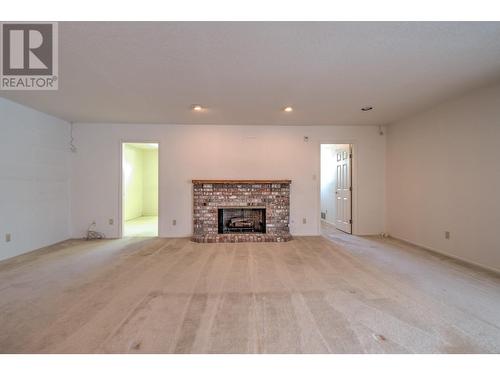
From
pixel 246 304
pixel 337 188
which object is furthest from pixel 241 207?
pixel 246 304

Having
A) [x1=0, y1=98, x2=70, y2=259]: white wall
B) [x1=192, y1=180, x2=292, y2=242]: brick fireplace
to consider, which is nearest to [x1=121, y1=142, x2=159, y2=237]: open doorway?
[x1=0, y1=98, x2=70, y2=259]: white wall

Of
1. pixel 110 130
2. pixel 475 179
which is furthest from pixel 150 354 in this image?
pixel 110 130

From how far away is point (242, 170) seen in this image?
4859 millimetres

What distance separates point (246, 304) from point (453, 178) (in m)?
3.57

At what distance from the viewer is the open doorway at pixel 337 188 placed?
17.0 feet

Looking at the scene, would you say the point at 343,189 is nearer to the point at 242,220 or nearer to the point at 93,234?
the point at 242,220

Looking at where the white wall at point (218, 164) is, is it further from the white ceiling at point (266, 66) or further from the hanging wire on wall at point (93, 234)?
the white ceiling at point (266, 66)

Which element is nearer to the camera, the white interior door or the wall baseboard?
the wall baseboard

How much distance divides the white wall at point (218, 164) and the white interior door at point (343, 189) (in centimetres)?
20

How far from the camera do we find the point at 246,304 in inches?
80.5

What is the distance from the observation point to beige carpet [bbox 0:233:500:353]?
1.55 m

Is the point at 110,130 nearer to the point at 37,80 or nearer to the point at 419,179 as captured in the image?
the point at 37,80

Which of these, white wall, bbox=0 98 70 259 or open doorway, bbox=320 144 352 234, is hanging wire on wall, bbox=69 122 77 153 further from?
open doorway, bbox=320 144 352 234

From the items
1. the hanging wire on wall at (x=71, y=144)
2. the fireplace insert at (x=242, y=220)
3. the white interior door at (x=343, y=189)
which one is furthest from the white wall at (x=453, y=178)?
the hanging wire on wall at (x=71, y=144)
